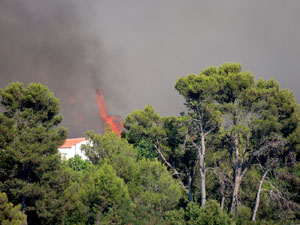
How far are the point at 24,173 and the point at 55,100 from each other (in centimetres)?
513

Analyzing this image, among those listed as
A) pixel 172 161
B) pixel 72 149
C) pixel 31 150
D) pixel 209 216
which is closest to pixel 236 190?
pixel 172 161

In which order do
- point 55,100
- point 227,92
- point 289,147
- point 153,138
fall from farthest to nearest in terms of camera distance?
point 153,138, point 227,92, point 289,147, point 55,100

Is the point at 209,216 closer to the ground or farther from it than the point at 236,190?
closer to the ground

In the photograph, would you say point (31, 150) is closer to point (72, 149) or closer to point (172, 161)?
point (172, 161)

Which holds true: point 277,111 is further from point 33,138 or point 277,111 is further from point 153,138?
point 33,138

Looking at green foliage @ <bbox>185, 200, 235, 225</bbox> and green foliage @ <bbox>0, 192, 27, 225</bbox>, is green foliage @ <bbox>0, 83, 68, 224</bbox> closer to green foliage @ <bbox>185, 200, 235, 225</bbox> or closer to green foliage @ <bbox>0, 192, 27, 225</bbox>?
green foliage @ <bbox>0, 192, 27, 225</bbox>

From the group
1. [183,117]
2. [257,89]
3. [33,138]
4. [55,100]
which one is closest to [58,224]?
[33,138]

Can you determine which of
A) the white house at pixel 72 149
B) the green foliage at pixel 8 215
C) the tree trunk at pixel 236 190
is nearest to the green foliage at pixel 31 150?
the green foliage at pixel 8 215

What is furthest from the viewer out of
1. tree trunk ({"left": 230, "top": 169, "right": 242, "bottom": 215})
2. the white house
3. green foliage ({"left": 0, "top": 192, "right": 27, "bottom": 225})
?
the white house

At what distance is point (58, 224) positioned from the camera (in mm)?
25031

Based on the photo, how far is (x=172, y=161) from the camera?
3647 centimetres

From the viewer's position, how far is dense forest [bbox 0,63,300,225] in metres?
24.2

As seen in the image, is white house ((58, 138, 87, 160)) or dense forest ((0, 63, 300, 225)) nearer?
dense forest ((0, 63, 300, 225))

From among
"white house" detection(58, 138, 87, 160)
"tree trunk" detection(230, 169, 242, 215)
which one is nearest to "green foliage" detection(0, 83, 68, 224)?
"tree trunk" detection(230, 169, 242, 215)
